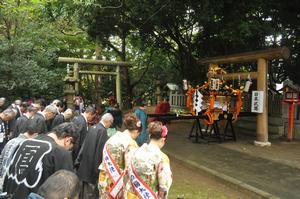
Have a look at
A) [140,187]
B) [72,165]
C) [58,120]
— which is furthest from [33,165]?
[58,120]

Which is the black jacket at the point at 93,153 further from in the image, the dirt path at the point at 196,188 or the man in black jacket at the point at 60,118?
the man in black jacket at the point at 60,118

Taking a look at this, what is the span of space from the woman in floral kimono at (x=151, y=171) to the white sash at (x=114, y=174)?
63 centimetres

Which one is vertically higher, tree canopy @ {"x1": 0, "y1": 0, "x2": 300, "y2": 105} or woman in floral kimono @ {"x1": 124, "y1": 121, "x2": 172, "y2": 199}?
tree canopy @ {"x1": 0, "y1": 0, "x2": 300, "y2": 105}

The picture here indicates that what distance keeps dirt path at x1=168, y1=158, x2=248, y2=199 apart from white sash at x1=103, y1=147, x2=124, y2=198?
2.04 metres

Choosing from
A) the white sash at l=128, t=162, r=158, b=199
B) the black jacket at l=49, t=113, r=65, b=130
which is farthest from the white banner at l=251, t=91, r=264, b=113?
the white sash at l=128, t=162, r=158, b=199

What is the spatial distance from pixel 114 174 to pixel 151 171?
3.01ft

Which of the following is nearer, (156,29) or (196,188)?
(196,188)

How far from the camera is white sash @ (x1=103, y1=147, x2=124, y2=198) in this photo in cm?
432

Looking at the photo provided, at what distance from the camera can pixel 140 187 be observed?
3611 mm

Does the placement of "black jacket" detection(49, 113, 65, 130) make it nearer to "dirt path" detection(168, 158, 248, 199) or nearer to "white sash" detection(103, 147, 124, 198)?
"dirt path" detection(168, 158, 248, 199)

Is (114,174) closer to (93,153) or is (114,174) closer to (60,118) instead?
(93,153)

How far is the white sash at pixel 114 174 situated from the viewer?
4.32 meters

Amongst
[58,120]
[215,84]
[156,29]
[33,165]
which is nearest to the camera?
[33,165]

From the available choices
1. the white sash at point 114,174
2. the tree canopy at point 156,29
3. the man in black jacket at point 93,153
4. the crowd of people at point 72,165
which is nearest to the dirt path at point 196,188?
the man in black jacket at point 93,153
